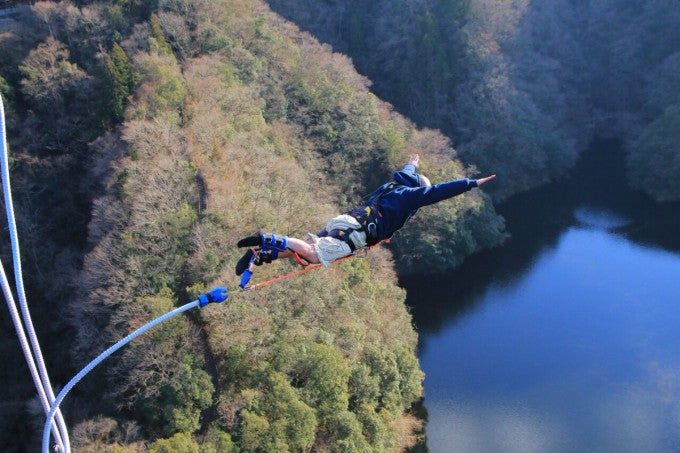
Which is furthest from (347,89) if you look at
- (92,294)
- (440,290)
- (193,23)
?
(92,294)

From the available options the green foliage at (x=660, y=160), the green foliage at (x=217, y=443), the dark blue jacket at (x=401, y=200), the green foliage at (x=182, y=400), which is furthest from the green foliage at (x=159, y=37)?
the green foliage at (x=660, y=160)

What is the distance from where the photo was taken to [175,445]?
12.8 metres

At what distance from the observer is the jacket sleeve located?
518cm

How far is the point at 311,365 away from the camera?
1482 centimetres

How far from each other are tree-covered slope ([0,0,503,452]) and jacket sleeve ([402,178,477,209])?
918 cm

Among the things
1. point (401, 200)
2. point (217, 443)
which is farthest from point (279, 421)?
point (401, 200)

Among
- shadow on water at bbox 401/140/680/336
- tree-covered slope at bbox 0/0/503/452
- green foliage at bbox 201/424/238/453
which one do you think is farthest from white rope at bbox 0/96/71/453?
shadow on water at bbox 401/140/680/336

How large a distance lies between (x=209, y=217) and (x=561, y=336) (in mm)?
12127

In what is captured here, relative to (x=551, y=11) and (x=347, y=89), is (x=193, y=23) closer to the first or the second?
(x=347, y=89)

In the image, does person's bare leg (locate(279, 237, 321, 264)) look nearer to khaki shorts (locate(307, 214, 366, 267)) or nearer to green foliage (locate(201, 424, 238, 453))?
khaki shorts (locate(307, 214, 366, 267))

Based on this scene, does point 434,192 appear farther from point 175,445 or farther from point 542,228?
point 542,228

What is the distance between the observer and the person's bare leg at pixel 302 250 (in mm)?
5488

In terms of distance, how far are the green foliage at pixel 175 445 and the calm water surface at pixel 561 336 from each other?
279 inches

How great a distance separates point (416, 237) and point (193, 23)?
1259 cm
